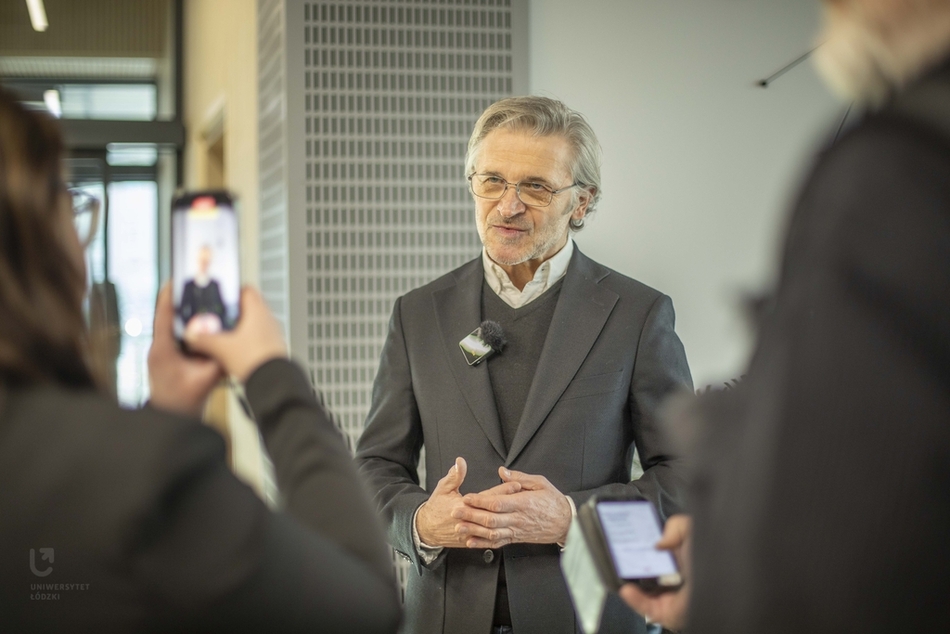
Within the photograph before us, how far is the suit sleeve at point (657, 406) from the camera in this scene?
1982mm

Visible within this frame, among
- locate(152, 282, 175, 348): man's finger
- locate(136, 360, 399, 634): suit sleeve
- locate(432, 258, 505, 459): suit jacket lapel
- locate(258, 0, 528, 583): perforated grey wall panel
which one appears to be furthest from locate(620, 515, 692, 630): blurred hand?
locate(258, 0, 528, 583): perforated grey wall panel

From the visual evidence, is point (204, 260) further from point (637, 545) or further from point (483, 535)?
point (483, 535)

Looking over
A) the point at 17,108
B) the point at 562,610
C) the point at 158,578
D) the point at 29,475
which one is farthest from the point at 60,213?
the point at 562,610

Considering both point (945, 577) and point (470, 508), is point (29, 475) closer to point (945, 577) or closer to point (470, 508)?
point (945, 577)

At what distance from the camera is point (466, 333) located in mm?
2168

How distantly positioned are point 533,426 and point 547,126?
0.74 meters

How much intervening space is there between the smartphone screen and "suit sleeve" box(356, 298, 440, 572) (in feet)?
2.73

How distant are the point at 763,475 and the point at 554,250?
61.3 inches

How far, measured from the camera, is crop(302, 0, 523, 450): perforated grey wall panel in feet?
11.0

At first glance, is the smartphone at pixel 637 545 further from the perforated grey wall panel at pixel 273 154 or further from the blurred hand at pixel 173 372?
the perforated grey wall panel at pixel 273 154

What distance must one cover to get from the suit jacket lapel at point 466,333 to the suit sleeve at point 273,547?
108 centimetres

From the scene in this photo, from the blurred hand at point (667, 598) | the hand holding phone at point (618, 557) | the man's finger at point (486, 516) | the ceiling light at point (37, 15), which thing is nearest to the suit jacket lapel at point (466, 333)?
the man's finger at point (486, 516)

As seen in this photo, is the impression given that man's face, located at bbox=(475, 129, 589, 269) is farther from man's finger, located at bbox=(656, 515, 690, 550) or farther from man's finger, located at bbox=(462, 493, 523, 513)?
man's finger, located at bbox=(656, 515, 690, 550)
